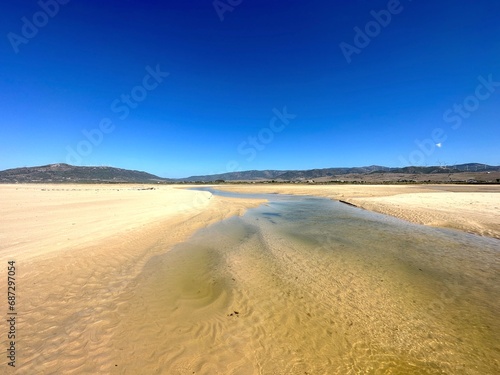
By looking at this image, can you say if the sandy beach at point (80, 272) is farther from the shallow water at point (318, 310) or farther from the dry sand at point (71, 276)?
the shallow water at point (318, 310)

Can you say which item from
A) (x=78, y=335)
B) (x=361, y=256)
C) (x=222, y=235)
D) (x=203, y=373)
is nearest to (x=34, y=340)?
(x=78, y=335)

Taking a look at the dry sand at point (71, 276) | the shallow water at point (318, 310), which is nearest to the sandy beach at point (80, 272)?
the dry sand at point (71, 276)

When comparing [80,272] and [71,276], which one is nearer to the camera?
[71,276]

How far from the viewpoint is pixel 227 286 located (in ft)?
25.7

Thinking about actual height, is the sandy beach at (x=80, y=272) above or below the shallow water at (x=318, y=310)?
above

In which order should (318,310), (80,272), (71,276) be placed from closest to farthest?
(318,310)
(71,276)
(80,272)

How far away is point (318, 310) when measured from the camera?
254 inches

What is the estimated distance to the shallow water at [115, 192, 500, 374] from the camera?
15.0ft

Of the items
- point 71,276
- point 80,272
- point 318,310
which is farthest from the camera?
point 80,272

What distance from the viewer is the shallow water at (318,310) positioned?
15.0 ft

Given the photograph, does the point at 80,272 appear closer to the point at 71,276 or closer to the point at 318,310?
the point at 71,276

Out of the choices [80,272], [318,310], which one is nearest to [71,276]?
[80,272]

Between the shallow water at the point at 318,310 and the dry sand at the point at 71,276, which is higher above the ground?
the dry sand at the point at 71,276

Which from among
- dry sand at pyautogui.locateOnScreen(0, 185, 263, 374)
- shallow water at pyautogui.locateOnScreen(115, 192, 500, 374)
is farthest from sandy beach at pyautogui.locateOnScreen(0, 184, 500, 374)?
shallow water at pyautogui.locateOnScreen(115, 192, 500, 374)
